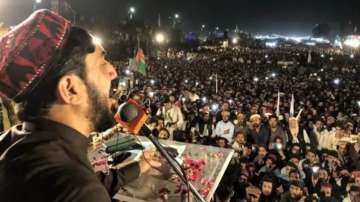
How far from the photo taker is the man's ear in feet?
4.21

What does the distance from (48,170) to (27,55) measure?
36 cm

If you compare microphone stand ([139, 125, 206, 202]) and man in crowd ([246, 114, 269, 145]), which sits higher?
microphone stand ([139, 125, 206, 202])

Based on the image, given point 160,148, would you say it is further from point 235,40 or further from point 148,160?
point 235,40

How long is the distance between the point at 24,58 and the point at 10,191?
1.28ft

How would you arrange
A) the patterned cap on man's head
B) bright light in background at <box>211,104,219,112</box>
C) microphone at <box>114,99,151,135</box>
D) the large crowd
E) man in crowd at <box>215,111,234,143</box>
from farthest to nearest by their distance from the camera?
bright light in background at <box>211,104,219,112</box>, man in crowd at <box>215,111,234,143</box>, the large crowd, microphone at <box>114,99,151,135</box>, the patterned cap on man's head

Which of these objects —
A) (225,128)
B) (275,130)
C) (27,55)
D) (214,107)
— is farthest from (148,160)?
(214,107)

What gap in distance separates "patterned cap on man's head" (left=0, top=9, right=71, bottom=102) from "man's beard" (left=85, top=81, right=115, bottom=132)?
0.54ft

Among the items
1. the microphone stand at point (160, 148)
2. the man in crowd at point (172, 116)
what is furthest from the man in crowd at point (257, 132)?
the microphone stand at point (160, 148)

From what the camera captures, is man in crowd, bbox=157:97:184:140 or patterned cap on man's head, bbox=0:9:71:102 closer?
patterned cap on man's head, bbox=0:9:71:102

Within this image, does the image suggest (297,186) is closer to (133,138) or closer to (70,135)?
(133,138)

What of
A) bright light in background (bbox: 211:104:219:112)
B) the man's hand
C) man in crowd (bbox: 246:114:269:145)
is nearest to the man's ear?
the man's hand

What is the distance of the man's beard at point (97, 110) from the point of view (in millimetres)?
1355

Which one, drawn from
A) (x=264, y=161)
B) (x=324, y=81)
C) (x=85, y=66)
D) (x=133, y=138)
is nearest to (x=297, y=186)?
(x=264, y=161)

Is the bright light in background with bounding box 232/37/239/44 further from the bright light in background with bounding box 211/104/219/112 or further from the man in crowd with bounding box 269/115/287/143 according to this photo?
the man in crowd with bounding box 269/115/287/143
